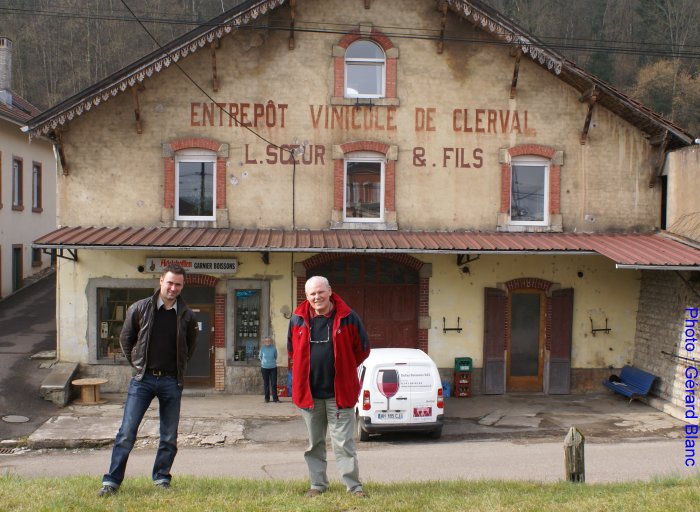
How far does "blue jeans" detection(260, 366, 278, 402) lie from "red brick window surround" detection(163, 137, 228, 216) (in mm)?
4068

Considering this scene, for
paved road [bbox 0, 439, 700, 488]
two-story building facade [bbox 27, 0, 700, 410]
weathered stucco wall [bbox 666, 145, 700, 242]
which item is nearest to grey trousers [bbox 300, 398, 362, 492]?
paved road [bbox 0, 439, 700, 488]

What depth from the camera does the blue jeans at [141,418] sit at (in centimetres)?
619

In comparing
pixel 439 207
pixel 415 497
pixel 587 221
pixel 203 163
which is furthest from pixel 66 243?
pixel 587 221

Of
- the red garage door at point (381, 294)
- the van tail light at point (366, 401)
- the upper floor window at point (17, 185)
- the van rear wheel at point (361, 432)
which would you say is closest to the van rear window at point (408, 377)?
the van tail light at point (366, 401)

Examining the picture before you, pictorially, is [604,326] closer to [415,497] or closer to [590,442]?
[590,442]

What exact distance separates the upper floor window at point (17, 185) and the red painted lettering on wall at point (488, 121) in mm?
17859

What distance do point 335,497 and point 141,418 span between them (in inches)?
Answer: 77.0

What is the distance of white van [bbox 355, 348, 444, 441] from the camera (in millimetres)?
11945

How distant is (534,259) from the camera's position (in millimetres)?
16641

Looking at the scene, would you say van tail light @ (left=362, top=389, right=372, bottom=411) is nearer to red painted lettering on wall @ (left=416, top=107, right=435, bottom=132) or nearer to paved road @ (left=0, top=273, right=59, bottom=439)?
paved road @ (left=0, top=273, right=59, bottom=439)

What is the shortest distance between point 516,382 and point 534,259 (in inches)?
124

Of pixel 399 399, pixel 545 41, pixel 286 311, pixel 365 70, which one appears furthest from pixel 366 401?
pixel 545 41

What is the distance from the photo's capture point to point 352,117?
16266 mm

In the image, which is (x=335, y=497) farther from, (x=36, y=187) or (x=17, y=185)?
(x=36, y=187)
